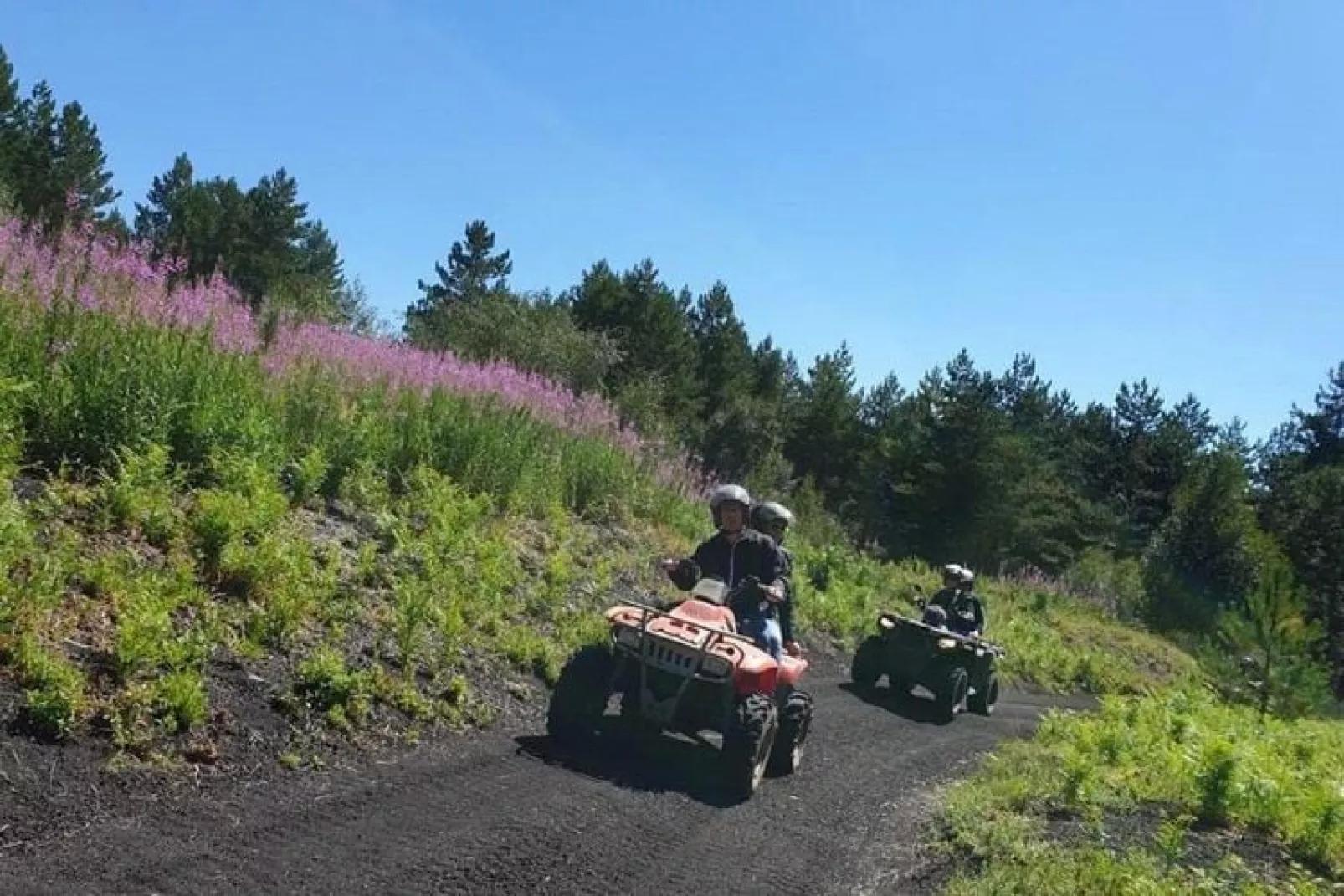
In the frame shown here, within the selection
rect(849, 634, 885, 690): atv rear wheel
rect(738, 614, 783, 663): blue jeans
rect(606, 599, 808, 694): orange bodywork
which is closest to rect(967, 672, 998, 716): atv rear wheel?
rect(849, 634, 885, 690): atv rear wheel

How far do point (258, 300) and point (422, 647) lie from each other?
538 centimetres

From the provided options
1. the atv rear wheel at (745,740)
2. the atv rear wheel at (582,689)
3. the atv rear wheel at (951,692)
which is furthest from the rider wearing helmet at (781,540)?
the atv rear wheel at (951,692)

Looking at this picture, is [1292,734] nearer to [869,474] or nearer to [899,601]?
[899,601]

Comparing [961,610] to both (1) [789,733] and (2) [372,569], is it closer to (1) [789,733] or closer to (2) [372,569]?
(1) [789,733]

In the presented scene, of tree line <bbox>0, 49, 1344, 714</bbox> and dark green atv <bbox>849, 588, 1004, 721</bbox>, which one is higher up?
tree line <bbox>0, 49, 1344, 714</bbox>

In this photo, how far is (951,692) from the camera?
509 inches

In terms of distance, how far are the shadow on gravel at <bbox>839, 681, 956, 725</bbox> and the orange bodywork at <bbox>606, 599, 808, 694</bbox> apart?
5.53 meters

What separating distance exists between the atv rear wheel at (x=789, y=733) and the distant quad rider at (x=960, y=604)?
6.32m

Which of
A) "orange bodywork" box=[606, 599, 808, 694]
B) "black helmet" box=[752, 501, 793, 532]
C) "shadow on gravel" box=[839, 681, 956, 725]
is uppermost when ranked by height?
"black helmet" box=[752, 501, 793, 532]

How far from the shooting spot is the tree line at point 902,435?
66.8ft

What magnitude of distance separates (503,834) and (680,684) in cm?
205

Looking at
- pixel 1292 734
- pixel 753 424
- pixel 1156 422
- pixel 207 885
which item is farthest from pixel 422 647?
pixel 1156 422

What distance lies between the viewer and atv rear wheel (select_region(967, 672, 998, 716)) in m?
14.2

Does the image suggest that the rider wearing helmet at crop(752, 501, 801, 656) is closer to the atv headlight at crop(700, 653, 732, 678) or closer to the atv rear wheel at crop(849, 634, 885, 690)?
the atv headlight at crop(700, 653, 732, 678)
